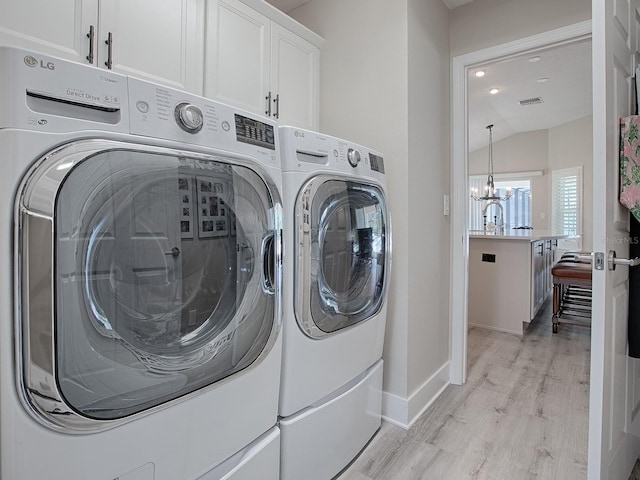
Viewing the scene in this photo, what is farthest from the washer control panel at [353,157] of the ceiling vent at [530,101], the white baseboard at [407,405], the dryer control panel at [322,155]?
the ceiling vent at [530,101]

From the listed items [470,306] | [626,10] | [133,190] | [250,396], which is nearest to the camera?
[133,190]

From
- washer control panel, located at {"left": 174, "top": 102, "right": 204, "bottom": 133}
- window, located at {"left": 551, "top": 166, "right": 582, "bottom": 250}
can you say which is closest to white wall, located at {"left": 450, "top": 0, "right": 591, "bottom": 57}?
washer control panel, located at {"left": 174, "top": 102, "right": 204, "bottom": 133}

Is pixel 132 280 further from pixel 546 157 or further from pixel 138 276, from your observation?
pixel 546 157

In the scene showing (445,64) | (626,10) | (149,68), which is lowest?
(149,68)

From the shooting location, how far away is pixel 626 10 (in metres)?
1.39

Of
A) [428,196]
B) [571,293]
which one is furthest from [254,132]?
[571,293]

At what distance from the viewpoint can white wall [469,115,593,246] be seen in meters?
6.45

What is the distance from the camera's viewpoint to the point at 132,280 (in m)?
0.85

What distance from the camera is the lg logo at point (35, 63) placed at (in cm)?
71

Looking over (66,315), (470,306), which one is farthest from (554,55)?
(66,315)

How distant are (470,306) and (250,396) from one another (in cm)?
312

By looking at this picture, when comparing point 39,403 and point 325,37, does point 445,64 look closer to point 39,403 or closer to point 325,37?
point 325,37

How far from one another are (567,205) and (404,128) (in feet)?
21.0

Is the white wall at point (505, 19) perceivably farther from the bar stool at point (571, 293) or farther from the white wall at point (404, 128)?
the bar stool at point (571, 293)
